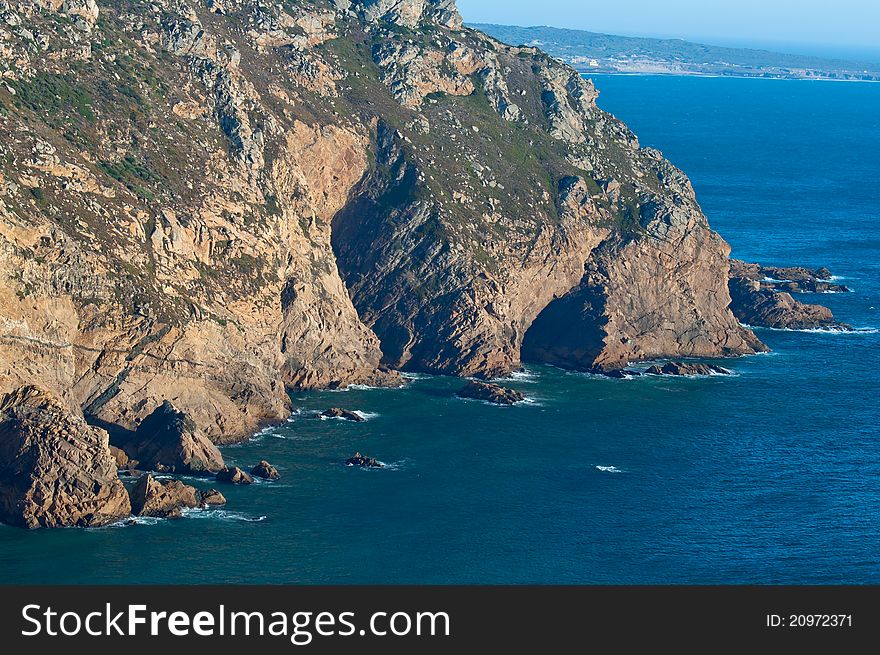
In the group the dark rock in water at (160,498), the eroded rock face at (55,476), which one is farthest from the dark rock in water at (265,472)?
the eroded rock face at (55,476)

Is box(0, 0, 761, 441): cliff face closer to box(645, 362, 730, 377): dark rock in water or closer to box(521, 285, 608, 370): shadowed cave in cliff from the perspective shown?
box(521, 285, 608, 370): shadowed cave in cliff

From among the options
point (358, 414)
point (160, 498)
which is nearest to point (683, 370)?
point (358, 414)

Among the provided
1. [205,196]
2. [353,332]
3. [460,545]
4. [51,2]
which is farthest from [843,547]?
[51,2]

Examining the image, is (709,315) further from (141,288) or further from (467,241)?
(141,288)

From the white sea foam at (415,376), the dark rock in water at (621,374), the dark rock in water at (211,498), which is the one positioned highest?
the dark rock in water at (621,374)

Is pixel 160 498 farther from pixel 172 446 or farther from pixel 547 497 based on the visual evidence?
pixel 547 497

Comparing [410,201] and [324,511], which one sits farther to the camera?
[410,201]

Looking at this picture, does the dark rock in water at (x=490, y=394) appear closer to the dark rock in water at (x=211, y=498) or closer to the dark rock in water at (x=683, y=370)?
the dark rock in water at (x=683, y=370)
